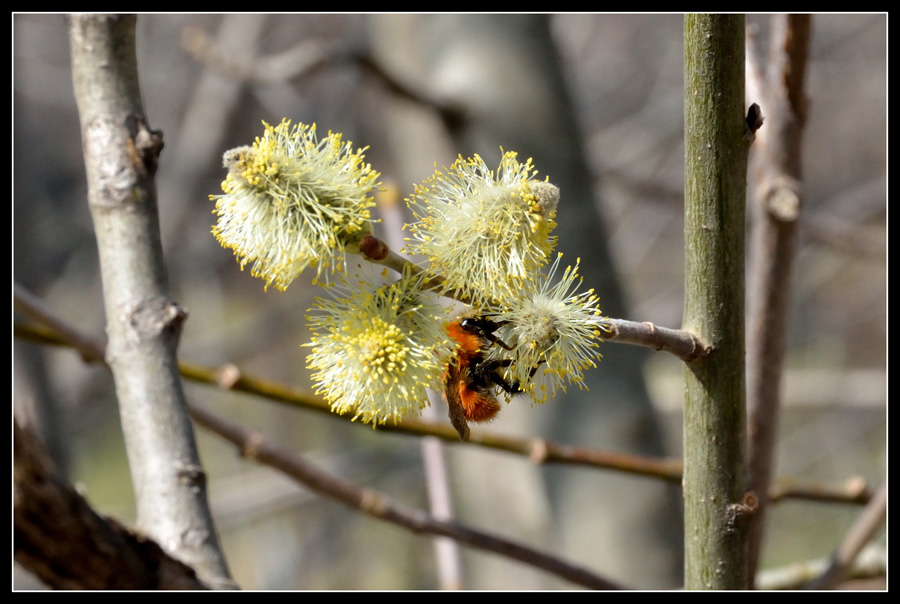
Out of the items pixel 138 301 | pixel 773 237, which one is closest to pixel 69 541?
pixel 138 301

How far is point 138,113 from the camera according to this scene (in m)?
0.95

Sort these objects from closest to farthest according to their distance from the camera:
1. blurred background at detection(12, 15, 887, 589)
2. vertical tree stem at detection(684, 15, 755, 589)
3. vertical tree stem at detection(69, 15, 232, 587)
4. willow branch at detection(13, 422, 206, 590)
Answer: vertical tree stem at detection(684, 15, 755, 589), willow branch at detection(13, 422, 206, 590), vertical tree stem at detection(69, 15, 232, 587), blurred background at detection(12, 15, 887, 589)

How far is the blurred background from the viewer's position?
204cm

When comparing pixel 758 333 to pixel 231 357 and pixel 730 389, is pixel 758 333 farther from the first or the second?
pixel 231 357

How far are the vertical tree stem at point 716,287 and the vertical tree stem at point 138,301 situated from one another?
1.77 feet

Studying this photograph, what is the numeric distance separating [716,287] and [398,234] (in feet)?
3.59

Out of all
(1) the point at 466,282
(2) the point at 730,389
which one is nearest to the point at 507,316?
(1) the point at 466,282

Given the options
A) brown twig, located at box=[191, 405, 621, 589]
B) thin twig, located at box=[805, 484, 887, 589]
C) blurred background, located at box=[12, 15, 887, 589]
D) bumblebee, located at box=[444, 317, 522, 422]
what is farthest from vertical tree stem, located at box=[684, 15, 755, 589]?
blurred background, located at box=[12, 15, 887, 589]

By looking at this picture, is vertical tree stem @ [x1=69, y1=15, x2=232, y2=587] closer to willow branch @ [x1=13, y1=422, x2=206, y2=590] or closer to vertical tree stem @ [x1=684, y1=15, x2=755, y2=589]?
willow branch @ [x1=13, y1=422, x2=206, y2=590]

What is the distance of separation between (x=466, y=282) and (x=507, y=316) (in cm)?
5

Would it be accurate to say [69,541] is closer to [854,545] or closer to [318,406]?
[318,406]

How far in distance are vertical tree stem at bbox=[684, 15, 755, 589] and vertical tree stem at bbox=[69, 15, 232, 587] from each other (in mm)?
538

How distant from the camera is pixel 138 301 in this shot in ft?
2.97

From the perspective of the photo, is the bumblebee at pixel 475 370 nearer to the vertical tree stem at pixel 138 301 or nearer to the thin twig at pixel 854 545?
the vertical tree stem at pixel 138 301
